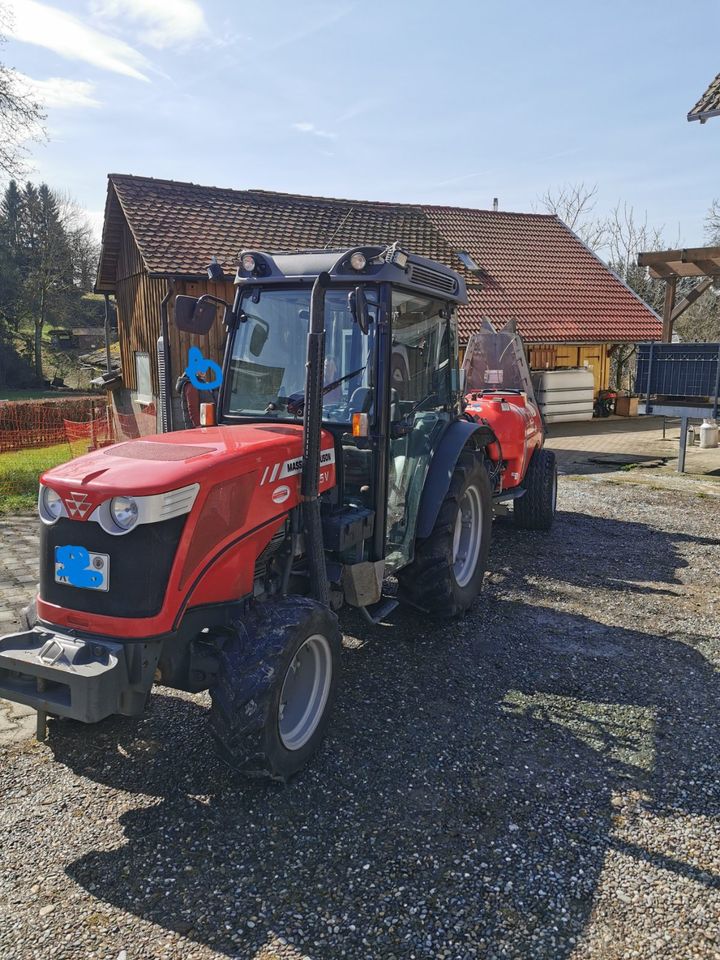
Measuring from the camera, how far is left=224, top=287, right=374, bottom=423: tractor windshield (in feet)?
12.9

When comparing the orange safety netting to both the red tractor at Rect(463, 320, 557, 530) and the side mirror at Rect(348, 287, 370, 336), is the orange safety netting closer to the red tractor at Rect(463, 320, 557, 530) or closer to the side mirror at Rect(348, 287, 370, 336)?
the red tractor at Rect(463, 320, 557, 530)

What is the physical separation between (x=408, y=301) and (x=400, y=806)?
269cm

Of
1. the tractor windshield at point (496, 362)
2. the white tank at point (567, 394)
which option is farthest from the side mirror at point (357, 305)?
the white tank at point (567, 394)

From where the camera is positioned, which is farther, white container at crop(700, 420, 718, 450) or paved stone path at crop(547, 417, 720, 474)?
white container at crop(700, 420, 718, 450)

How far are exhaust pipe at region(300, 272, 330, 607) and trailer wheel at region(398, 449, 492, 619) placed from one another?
120cm

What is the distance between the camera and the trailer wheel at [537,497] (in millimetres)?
7262

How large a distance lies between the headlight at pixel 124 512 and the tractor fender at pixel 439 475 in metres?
2.13

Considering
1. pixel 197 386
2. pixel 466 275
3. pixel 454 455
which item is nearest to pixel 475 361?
pixel 454 455

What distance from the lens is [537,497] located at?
286 inches

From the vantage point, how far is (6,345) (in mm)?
39062

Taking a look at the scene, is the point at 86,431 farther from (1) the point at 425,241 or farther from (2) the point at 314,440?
(2) the point at 314,440

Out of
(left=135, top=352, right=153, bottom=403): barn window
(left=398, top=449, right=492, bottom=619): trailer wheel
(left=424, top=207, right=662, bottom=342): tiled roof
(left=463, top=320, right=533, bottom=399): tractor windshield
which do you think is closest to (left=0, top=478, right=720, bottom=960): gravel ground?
(left=398, top=449, right=492, bottom=619): trailer wheel

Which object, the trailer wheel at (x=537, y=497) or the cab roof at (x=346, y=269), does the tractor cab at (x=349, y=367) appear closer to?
the cab roof at (x=346, y=269)

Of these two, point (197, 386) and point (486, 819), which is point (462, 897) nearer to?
point (486, 819)
